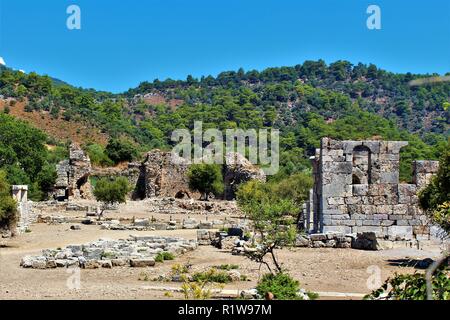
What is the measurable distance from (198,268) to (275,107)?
10128 cm

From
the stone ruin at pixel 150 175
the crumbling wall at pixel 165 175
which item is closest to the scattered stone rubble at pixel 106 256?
the stone ruin at pixel 150 175

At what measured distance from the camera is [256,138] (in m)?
86.1

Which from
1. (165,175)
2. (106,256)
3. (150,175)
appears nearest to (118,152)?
(150,175)

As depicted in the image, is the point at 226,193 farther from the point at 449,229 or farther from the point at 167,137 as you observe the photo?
the point at 167,137

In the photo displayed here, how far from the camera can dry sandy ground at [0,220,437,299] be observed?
42.0 ft

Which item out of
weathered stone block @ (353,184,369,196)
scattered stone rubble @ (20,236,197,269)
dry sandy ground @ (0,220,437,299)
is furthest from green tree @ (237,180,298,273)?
scattered stone rubble @ (20,236,197,269)

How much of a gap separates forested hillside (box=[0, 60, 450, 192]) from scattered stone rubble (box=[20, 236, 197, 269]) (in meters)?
35.2

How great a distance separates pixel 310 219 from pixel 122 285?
43.1 feet

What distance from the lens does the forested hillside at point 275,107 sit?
83.6 metres

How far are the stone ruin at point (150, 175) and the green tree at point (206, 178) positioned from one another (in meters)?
0.66

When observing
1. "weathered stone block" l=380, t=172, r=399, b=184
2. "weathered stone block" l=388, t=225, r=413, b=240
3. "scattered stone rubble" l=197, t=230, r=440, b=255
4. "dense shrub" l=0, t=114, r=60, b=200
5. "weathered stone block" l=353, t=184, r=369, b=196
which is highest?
"dense shrub" l=0, t=114, r=60, b=200

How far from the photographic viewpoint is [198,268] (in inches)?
662

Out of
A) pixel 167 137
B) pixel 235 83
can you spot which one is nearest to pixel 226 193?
pixel 167 137

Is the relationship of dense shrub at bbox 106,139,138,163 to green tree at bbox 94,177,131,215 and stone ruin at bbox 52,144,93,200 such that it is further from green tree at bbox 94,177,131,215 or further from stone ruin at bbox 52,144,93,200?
green tree at bbox 94,177,131,215
